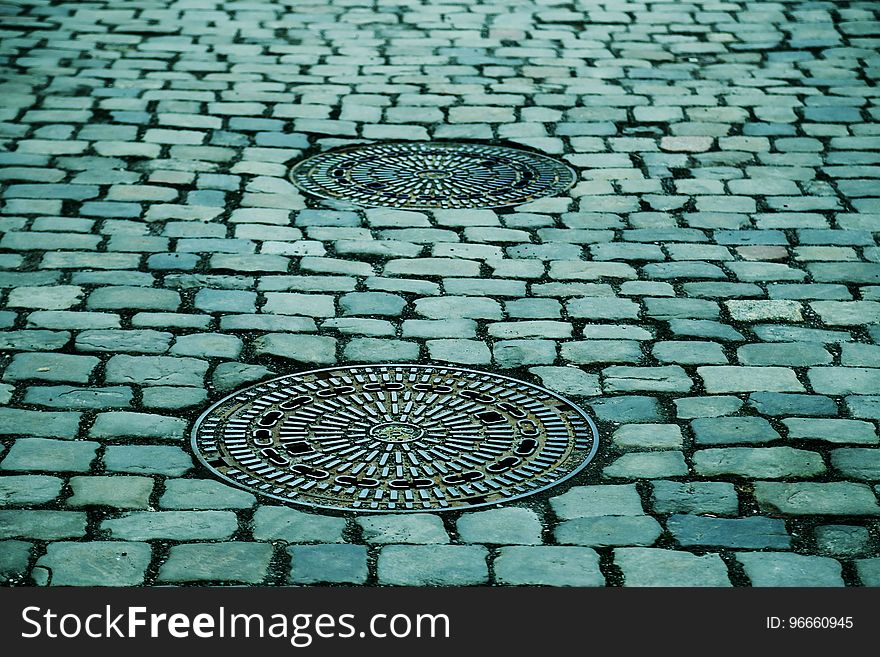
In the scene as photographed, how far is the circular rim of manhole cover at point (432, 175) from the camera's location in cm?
684

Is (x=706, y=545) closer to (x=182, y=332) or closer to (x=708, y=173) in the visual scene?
(x=182, y=332)

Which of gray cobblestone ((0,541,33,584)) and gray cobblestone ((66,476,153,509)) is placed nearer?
gray cobblestone ((0,541,33,584))

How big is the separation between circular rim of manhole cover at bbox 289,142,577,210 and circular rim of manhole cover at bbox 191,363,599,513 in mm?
1957

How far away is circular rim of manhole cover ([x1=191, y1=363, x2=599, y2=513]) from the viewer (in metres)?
4.29

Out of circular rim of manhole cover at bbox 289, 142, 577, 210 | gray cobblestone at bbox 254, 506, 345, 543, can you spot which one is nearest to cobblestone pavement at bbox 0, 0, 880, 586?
gray cobblestone at bbox 254, 506, 345, 543

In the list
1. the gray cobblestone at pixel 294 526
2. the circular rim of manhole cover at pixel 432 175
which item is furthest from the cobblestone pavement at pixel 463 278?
the circular rim of manhole cover at pixel 432 175

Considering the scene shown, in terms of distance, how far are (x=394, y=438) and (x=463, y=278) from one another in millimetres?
1473

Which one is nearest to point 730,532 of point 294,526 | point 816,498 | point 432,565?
point 816,498

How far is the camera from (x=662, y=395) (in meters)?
4.89

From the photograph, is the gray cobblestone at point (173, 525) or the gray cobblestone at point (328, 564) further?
the gray cobblestone at point (173, 525)

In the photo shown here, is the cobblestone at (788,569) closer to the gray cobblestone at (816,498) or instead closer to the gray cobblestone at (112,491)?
the gray cobblestone at (816,498)

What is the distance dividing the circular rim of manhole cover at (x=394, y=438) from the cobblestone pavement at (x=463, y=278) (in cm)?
10

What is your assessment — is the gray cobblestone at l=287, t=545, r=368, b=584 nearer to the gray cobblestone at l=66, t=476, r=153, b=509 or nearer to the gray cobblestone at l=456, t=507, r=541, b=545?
the gray cobblestone at l=456, t=507, r=541, b=545

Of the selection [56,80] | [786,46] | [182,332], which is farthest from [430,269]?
[786,46]
